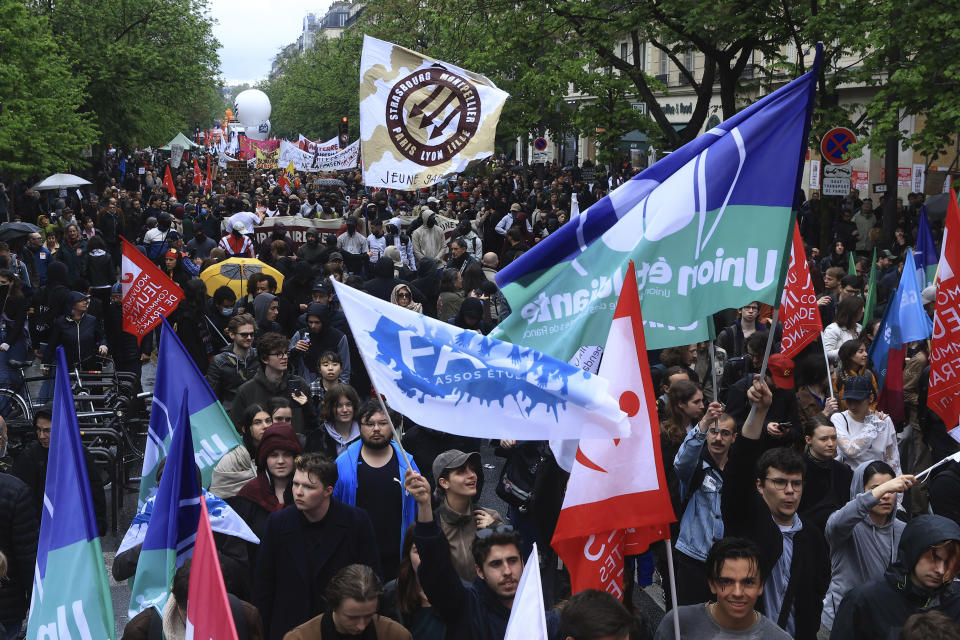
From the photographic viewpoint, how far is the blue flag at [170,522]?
4.30 metres

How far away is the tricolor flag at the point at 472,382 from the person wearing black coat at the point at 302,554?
2.11 feet

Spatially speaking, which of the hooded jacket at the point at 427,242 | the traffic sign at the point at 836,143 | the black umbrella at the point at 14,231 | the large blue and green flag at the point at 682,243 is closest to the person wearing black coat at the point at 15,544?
the large blue and green flag at the point at 682,243

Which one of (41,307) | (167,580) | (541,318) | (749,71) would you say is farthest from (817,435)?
(749,71)

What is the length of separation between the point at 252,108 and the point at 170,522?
109266 millimetres

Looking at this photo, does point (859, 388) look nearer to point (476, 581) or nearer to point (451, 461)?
point (451, 461)

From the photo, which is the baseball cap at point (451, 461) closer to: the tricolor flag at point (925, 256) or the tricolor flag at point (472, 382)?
the tricolor flag at point (472, 382)

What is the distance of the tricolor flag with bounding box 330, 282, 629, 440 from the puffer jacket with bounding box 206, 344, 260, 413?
407 centimetres

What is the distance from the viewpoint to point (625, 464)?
14.5ft

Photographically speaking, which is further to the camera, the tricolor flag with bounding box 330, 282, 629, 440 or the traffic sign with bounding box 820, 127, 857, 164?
the traffic sign with bounding box 820, 127, 857, 164

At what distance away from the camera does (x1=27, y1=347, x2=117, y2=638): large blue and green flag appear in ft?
14.1

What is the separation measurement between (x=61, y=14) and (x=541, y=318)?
126 ft

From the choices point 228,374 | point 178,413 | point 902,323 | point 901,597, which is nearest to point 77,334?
point 228,374

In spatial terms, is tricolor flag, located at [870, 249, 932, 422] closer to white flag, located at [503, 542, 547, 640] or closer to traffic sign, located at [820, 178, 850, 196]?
white flag, located at [503, 542, 547, 640]

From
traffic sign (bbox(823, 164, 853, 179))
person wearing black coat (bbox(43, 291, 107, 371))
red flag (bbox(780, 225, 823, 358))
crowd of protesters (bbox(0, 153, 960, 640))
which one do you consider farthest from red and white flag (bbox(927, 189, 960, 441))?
traffic sign (bbox(823, 164, 853, 179))
